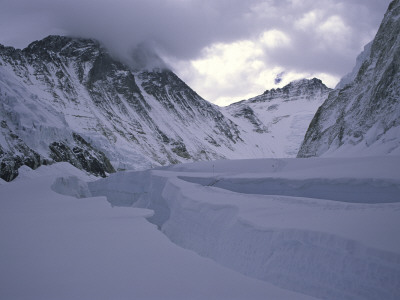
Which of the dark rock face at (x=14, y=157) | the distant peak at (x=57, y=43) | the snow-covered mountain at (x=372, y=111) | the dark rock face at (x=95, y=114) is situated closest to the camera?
the snow-covered mountain at (x=372, y=111)

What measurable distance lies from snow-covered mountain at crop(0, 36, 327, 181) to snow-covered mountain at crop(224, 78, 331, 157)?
607 millimetres

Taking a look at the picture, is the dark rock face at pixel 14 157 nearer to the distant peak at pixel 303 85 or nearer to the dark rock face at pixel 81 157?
the dark rock face at pixel 81 157

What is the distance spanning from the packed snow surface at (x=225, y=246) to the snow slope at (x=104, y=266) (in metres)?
0.01

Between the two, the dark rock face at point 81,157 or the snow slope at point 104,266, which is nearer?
the snow slope at point 104,266

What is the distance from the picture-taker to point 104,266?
Result: 3.59 metres

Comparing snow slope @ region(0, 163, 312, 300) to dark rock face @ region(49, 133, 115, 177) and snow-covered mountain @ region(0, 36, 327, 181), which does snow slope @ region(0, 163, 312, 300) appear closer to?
snow-covered mountain @ region(0, 36, 327, 181)

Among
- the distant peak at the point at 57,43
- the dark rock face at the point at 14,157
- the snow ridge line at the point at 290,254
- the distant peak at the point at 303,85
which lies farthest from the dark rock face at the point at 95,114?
the distant peak at the point at 303,85

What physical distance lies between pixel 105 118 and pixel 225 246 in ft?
168

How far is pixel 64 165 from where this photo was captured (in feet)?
81.5

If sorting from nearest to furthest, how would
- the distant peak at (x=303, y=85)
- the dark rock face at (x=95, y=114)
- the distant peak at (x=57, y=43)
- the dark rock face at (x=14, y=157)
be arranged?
1. the dark rock face at (x=14, y=157)
2. the dark rock face at (x=95, y=114)
3. the distant peak at (x=57, y=43)
4. the distant peak at (x=303, y=85)

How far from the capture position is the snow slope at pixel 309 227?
3.33 meters

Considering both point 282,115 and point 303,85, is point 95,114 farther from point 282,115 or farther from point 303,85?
point 303,85

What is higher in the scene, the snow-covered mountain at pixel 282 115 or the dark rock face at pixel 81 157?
the snow-covered mountain at pixel 282 115

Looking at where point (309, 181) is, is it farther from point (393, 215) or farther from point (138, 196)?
point (138, 196)
